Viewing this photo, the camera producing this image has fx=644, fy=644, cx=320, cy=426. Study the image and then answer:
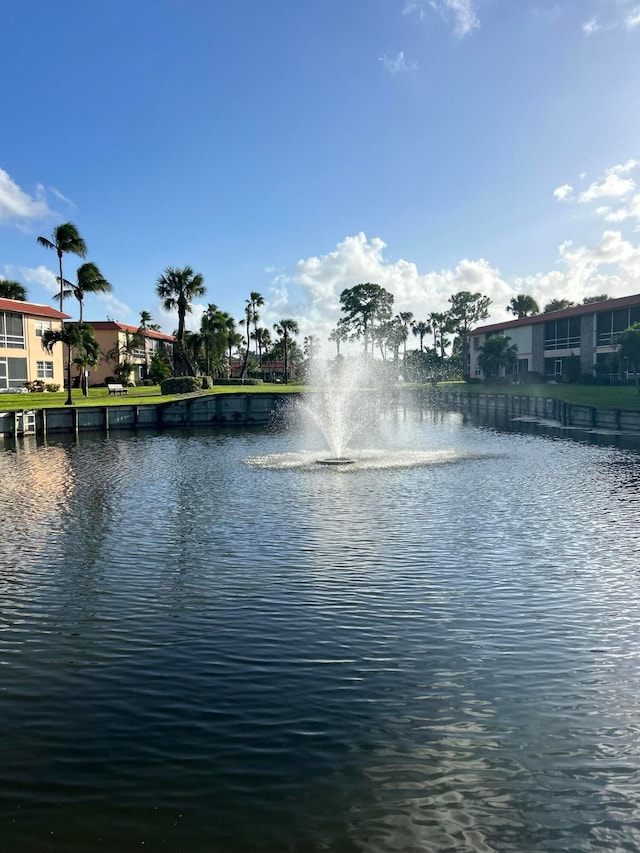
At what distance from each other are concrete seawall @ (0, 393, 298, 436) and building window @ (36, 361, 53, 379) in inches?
1042

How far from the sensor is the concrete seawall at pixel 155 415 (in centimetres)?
5291

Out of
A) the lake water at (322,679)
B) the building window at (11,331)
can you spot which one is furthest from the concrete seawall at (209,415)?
the lake water at (322,679)

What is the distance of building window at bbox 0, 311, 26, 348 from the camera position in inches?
2953

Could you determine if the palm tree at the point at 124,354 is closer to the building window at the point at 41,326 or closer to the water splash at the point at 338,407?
the building window at the point at 41,326

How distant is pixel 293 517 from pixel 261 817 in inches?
545

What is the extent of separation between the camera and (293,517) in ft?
67.3

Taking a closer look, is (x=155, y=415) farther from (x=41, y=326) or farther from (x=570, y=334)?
(x=570, y=334)

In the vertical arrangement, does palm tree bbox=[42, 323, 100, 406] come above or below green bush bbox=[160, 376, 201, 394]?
above

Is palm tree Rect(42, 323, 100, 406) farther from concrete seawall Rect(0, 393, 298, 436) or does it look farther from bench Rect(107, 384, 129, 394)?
bench Rect(107, 384, 129, 394)

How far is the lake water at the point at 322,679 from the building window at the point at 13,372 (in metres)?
60.1

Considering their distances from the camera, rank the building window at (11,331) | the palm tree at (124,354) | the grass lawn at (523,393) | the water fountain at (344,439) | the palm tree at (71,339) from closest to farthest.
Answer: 1. the water fountain at (344,439)
2. the palm tree at (71,339)
3. the grass lawn at (523,393)
4. the building window at (11,331)
5. the palm tree at (124,354)

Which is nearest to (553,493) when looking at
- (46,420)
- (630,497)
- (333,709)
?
(630,497)

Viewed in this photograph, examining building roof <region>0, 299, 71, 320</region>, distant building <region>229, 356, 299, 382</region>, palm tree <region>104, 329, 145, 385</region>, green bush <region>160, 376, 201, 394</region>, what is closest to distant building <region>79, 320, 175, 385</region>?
palm tree <region>104, 329, 145, 385</region>

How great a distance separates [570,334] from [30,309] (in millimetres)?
70068
